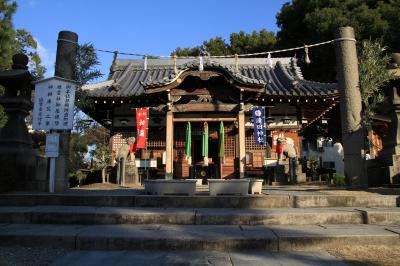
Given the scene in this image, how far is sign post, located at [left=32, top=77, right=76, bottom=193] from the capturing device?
759 cm

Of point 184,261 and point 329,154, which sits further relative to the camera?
point 329,154

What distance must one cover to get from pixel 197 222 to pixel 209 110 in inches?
343

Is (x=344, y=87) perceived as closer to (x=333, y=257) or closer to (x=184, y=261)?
(x=333, y=257)

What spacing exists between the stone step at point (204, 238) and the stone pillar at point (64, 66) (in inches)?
118

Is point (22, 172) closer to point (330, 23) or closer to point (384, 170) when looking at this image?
point (384, 170)

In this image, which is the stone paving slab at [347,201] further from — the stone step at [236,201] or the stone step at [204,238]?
the stone step at [204,238]

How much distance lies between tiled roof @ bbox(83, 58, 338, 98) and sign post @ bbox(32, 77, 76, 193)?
4242mm

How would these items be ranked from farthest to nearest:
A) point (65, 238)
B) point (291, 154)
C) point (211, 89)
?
point (211, 89)
point (291, 154)
point (65, 238)

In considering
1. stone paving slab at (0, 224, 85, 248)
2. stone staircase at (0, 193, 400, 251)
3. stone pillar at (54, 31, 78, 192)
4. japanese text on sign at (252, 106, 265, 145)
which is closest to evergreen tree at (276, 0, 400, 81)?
japanese text on sign at (252, 106, 265, 145)

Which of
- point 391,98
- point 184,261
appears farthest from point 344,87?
point 184,261

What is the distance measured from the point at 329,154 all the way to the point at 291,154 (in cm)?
2973

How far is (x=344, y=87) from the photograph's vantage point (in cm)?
848

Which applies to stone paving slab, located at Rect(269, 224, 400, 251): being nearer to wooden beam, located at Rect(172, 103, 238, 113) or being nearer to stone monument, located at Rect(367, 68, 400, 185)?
stone monument, located at Rect(367, 68, 400, 185)

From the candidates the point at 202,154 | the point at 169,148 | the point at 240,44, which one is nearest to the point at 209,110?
the point at 202,154
